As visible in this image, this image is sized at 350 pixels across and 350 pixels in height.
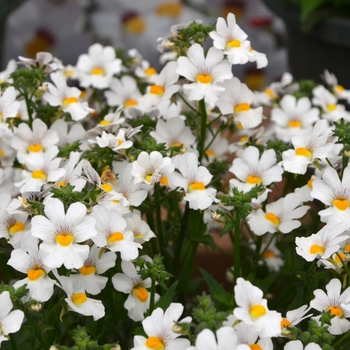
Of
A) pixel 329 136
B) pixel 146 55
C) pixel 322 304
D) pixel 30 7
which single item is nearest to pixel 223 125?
pixel 329 136

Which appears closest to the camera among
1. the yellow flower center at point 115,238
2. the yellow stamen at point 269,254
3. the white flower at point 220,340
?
the white flower at point 220,340

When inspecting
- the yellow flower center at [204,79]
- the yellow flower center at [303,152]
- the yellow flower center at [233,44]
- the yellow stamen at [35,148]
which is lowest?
the yellow stamen at [35,148]

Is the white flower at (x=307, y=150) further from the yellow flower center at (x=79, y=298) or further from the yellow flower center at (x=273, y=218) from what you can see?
the yellow flower center at (x=79, y=298)

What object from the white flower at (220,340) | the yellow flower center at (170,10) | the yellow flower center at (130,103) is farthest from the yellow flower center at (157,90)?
the yellow flower center at (170,10)

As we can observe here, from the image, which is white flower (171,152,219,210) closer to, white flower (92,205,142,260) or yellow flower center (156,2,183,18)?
white flower (92,205,142,260)

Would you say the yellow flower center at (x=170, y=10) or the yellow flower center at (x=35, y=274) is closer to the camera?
the yellow flower center at (x=35, y=274)

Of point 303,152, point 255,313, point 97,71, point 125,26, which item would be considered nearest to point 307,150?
point 303,152
